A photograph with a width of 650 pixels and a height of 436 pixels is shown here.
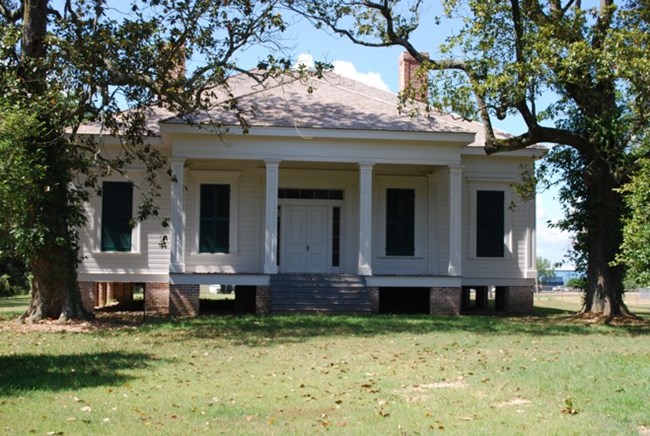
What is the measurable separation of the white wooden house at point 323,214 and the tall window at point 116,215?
0.10 ft

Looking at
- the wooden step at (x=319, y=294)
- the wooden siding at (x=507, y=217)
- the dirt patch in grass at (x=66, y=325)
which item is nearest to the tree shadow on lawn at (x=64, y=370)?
the dirt patch in grass at (x=66, y=325)

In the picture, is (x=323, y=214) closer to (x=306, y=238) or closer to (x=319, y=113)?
(x=306, y=238)

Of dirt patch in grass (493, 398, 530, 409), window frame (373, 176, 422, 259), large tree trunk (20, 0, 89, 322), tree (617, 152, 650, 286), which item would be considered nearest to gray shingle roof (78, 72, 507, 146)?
window frame (373, 176, 422, 259)

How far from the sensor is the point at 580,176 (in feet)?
69.5

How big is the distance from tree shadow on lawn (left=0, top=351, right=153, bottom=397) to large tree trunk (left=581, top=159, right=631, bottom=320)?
12.8 metres

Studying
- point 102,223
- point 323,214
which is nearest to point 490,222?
point 323,214

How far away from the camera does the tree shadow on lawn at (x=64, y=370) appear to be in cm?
923

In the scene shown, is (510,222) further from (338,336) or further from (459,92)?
(338,336)

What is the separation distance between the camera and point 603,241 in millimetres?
20250

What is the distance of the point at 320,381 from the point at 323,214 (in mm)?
13820

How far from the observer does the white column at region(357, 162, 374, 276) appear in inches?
825

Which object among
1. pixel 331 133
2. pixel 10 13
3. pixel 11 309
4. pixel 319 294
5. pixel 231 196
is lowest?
→ pixel 11 309

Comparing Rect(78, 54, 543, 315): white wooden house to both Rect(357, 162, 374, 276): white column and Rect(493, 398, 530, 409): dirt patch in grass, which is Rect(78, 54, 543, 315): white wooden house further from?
Rect(493, 398, 530, 409): dirt patch in grass

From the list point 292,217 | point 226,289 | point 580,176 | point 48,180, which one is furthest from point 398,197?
point 226,289
